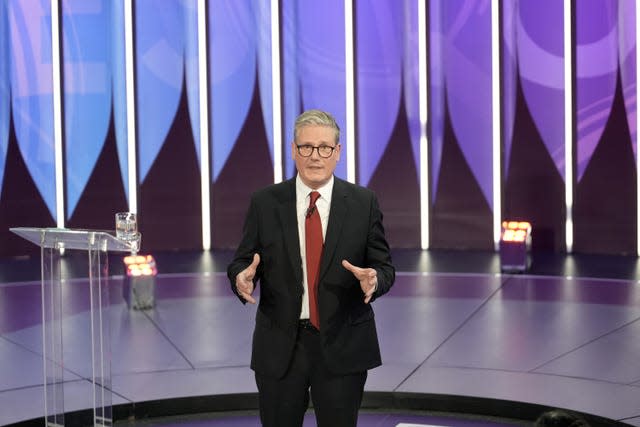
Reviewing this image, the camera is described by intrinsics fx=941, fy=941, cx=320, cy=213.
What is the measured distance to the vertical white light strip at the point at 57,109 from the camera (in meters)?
9.68

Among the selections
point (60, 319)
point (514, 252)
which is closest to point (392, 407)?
point (60, 319)

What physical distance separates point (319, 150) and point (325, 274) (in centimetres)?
39

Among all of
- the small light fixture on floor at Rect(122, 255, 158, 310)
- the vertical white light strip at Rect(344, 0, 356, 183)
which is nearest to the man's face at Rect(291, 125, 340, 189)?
the small light fixture on floor at Rect(122, 255, 158, 310)

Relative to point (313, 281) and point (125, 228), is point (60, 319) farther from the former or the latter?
point (313, 281)

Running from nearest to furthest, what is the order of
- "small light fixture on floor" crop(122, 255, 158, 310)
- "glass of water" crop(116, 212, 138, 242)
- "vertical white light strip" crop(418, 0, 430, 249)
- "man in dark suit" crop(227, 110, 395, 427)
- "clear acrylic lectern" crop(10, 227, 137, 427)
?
"man in dark suit" crop(227, 110, 395, 427)
"glass of water" crop(116, 212, 138, 242)
"clear acrylic lectern" crop(10, 227, 137, 427)
"small light fixture on floor" crop(122, 255, 158, 310)
"vertical white light strip" crop(418, 0, 430, 249)

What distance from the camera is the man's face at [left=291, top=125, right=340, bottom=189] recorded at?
2.90 metres

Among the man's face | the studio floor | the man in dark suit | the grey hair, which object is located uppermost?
the grey hair

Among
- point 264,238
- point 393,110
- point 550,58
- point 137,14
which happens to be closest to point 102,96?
point 137,14

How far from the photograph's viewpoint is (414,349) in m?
5.80

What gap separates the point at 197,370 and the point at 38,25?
17.9 feet

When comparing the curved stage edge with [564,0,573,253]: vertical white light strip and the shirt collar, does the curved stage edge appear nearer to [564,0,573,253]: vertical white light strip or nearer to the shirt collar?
the shirt collar

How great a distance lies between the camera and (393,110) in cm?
1001

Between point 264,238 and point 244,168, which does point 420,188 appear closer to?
point 244,168

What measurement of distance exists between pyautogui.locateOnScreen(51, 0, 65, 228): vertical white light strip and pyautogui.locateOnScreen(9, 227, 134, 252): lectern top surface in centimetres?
661
